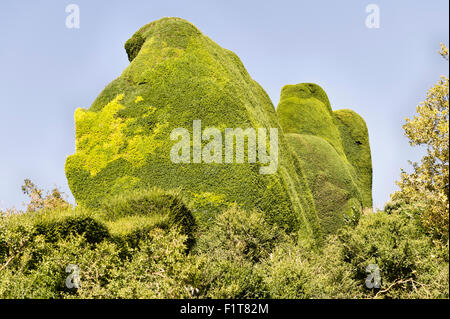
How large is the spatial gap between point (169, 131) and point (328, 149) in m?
17.9

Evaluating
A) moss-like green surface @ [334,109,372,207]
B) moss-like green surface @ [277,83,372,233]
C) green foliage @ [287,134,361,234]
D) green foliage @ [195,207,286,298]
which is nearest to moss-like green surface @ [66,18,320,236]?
green foliage @ [195,207,286,298]

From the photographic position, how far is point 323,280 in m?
12.1

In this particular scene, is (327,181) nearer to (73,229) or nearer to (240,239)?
(240,239)

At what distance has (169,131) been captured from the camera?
728 inches

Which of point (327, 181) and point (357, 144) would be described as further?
point (357, 144)

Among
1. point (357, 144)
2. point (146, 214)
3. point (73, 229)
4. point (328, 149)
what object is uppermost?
point (357, 144)

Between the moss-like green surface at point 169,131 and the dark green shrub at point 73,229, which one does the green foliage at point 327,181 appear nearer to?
the moss-like green surface at point 169,131

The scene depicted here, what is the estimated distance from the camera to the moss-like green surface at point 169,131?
17.0 metres

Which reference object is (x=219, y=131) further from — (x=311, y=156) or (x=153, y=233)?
(x=311, y=156)

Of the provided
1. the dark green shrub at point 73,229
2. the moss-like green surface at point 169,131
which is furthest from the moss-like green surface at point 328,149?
the dark green shrub at point 73,229

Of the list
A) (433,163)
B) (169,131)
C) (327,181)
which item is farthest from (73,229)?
(327,181)
